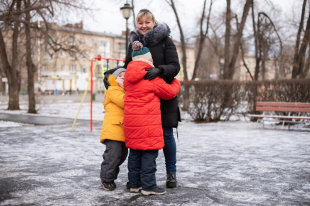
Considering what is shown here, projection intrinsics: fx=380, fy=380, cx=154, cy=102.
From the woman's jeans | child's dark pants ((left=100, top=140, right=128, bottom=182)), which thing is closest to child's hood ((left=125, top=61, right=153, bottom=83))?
the woman's jeans

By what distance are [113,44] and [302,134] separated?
63980 millimetres

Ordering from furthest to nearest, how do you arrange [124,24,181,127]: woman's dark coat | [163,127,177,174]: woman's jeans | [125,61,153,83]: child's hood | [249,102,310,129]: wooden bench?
[249,102,310,129]: wooden bench, [163,127,177,174]: woman's jeans, [124,24,181,127]: woman's dark coat, [125,61,153,83]: child's hood

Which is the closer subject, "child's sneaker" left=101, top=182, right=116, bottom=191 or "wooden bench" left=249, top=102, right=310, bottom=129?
"child's sneaker" left=101, top=182, right=116, bottom=191

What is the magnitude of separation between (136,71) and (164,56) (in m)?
0.56

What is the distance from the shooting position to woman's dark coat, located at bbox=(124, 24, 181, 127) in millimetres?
4168

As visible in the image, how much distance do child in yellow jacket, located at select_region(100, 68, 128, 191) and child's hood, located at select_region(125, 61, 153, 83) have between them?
0.30m

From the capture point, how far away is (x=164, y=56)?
A: 14.3ft

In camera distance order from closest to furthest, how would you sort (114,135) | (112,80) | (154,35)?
(154,35)
(114,135)
(112,80)

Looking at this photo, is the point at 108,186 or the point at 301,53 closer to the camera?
the point at 108,186

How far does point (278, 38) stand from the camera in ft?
78.0

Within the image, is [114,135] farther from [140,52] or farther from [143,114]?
[140,52]

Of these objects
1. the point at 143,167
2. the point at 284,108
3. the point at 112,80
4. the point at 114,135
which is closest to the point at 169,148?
the point at 143,167

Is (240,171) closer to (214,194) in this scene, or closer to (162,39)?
(214,194)

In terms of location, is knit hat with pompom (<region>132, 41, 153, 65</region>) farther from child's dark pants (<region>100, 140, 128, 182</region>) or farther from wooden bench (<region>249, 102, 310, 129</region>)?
wooden bench (<region>249, 102, 310, 129</region>)
